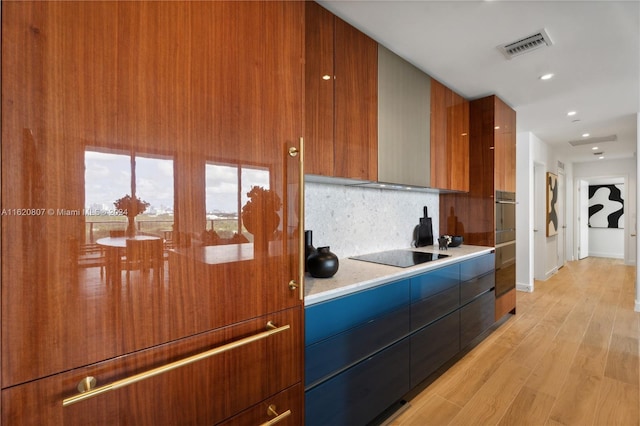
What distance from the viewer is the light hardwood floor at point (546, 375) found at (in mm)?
1860

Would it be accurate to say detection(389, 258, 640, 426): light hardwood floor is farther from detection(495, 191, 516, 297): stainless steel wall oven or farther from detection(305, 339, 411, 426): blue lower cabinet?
detection(495, 191, 516, 297): stainless steel wall oven

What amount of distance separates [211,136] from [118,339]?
2.12 ft

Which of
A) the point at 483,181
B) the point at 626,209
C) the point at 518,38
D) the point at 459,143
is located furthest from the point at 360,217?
the point at 626,209

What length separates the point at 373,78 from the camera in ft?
6.67

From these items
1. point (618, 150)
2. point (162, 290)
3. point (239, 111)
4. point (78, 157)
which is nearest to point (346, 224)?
point (239, 111)

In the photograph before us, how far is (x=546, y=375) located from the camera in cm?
230

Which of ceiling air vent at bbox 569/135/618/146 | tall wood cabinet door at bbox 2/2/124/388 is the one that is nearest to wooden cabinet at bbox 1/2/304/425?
tall wood cabinet door at bbox 2/2/124/388

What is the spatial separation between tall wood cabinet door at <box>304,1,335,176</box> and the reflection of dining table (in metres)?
1.01

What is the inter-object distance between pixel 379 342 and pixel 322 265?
555 millimetres

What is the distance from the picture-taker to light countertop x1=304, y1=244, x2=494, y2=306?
4.56ft

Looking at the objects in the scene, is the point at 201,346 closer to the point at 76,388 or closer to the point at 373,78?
the point at 76,388

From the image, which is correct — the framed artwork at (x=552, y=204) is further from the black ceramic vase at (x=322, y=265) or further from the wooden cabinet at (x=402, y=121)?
the black ceramic vase at (x=322, y=265)

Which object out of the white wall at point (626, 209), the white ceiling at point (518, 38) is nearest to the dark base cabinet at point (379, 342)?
the white ceiling at point (518, 38)

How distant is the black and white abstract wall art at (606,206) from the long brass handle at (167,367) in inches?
406
